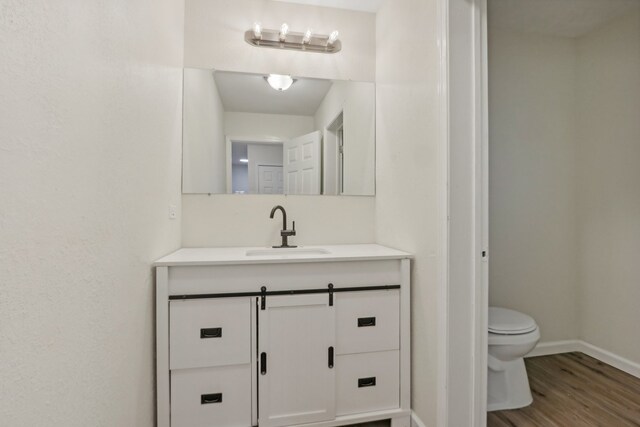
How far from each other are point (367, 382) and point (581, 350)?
6.74 ft

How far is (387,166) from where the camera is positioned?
199 cm

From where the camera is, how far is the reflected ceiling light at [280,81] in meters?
2.10

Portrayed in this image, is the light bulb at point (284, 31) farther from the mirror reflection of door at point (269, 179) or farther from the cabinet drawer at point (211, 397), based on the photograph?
the cabinet drawer at point (211, 397)

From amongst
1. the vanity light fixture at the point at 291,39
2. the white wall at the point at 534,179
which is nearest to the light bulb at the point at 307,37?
the vanity light fixture at the point at 291,39

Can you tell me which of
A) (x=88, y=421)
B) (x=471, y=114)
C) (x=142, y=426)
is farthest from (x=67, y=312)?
(x=471, y=114)

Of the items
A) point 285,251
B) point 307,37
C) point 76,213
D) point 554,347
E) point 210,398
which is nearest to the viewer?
point 76,213

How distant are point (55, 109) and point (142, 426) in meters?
1.28

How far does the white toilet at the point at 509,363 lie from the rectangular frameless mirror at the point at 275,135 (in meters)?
1.20

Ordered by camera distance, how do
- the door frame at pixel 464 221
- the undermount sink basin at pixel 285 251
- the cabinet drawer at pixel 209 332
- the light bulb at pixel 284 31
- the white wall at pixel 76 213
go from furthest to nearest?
the light bulb at pixel 284 31 → the undermount sink basin at pixel 285 251 → the cabinet drawer at pixel 209 332 → the door frame at pixel 464 221 → the white wall at pixel 76 213

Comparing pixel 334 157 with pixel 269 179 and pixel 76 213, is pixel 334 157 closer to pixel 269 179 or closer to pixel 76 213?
pixel 269 179

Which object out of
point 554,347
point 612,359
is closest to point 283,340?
point 554,347

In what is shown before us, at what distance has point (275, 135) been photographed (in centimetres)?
213

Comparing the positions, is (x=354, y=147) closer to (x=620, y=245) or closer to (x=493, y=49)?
(x=493, y=49)

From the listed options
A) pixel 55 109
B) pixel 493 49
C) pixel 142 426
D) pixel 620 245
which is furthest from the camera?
pixel 493 49
